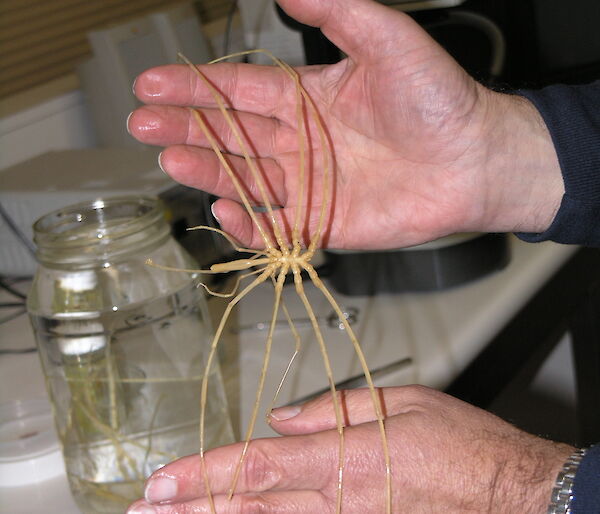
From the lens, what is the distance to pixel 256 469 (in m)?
0.54

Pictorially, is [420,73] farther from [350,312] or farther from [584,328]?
[584,328]

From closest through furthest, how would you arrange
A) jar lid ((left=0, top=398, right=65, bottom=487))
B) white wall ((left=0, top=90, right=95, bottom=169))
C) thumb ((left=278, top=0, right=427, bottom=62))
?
thumb ((left=278, top=0, right=427, bottom=62)) < jar lid ((left=0, top=398, right=65, bottom=487)) < white wall ((left=0, top=90, right=95, bottom=169))

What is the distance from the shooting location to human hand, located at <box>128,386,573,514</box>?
538 millimetres

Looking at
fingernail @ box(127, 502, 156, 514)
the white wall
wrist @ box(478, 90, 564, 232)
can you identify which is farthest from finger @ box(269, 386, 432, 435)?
the white wall

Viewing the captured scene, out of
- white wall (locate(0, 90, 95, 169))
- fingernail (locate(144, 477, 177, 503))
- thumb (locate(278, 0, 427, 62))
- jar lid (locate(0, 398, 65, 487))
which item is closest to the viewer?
fingernail (locate(144, 477, 177, 503))

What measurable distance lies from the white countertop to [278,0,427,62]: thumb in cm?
31

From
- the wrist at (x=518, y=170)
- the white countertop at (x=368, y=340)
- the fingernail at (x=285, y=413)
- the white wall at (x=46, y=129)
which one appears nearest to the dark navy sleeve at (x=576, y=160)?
the wrist at (x=518, y=170)

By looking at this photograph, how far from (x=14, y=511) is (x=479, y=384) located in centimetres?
47

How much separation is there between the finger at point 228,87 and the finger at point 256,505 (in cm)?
31

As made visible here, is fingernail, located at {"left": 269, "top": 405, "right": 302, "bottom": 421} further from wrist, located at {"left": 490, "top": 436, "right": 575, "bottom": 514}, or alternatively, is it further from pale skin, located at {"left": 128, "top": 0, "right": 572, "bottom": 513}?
wrist, located at {"left": 490, "top": 436, "right": 575, "bottom": 514}

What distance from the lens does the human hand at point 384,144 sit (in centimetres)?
68

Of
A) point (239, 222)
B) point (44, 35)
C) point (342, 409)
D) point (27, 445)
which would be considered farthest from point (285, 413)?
point (44, 35)

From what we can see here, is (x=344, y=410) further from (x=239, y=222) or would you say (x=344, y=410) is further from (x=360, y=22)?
(x=360, y=22)

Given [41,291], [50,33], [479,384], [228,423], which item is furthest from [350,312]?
[50,33]
